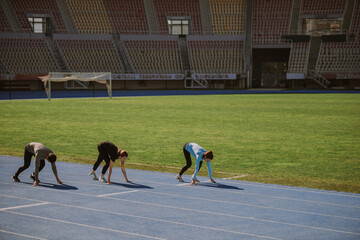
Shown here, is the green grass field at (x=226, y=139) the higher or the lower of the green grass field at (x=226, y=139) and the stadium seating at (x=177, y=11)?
the lower

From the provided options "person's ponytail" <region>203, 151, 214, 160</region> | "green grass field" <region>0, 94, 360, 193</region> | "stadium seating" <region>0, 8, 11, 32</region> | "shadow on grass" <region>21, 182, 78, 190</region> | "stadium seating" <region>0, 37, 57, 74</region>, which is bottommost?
"green grass field" <region>0, 94, 360, 193</region>

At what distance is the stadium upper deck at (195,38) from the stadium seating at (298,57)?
122 mm

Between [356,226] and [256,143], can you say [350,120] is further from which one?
[356,226]

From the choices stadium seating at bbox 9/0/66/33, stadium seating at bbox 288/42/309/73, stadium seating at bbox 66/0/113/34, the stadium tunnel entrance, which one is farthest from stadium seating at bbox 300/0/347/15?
stadium seating at bbox 9/0/66/33

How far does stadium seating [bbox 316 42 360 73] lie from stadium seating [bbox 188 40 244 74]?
32.6ft

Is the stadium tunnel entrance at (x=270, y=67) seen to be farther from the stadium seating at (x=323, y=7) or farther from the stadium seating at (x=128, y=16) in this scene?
the stadium seating at (x=128, y=16)

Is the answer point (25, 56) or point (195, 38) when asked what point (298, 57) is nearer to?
point (195, 38)

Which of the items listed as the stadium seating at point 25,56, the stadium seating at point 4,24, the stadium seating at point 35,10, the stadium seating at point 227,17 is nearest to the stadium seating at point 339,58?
the stadium seating at point 227,17

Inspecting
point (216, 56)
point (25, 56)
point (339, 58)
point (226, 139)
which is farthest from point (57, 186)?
point (339, 58)

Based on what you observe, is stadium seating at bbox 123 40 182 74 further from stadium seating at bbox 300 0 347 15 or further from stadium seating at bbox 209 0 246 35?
stadium seating at bbox 300 0 347 15

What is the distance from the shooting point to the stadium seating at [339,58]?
196 feet

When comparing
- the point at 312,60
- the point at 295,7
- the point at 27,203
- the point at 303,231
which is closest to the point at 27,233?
the point at 27,203

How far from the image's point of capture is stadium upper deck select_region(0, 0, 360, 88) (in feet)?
196

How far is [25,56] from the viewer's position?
5778 cm
